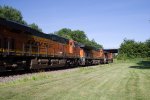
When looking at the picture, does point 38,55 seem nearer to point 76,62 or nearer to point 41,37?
point 41,37

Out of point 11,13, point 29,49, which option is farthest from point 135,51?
point 29,49

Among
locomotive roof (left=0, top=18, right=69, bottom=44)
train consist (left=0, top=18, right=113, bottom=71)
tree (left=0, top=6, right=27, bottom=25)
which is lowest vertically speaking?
train consist (left=0, top=18, right=113, bottom=71)

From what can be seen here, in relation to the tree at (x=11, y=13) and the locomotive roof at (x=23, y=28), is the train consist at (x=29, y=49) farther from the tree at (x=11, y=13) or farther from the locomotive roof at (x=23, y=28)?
the tree at (x=11, y=13)

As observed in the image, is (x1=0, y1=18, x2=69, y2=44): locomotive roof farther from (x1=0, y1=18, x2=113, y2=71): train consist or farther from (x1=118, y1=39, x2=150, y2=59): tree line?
(x1=118, y1=39, x2=150, y2=59): tree line

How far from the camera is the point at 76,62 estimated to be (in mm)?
35250

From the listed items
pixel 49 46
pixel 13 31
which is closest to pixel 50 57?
pixel 49 46

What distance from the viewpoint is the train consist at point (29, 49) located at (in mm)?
17297

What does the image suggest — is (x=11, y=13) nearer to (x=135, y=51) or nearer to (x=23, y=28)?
(x=135, y=51)

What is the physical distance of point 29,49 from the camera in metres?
21.3

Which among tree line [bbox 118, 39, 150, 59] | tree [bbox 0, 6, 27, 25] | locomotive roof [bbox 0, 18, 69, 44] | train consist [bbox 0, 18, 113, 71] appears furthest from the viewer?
tree line [bbox 118, 39, 150, 59]

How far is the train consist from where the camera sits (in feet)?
56.7

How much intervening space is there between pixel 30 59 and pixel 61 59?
27.1 ft

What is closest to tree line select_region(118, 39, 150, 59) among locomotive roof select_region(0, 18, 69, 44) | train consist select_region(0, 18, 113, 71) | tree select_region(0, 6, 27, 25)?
tree select_region(0, 6, 27, 25)

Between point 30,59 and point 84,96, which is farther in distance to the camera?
point 30,59
